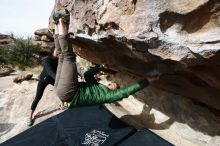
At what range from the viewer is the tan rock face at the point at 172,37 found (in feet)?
9.35

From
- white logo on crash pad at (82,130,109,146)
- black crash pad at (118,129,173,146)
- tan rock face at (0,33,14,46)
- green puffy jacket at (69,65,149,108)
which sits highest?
green puffy jacket at (69,65,149,108)

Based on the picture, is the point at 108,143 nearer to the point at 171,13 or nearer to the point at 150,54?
the point at 150,54

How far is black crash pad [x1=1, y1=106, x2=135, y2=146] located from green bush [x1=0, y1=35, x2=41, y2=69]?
1127 centimetres

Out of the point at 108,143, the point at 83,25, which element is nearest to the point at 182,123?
the point at 108,143

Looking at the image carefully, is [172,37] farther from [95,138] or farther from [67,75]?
[95,138]

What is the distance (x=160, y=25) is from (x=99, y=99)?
160cm

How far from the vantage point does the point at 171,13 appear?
9.96ft

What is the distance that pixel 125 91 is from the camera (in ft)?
13.6

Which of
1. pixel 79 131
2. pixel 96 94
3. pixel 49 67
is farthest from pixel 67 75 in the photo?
pixel 49 67

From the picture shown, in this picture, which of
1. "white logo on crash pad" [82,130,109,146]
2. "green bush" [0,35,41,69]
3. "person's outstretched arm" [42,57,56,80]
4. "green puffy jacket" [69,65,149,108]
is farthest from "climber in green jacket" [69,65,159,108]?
"green bush" [0,35,41,69]

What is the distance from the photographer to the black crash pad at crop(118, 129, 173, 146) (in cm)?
406

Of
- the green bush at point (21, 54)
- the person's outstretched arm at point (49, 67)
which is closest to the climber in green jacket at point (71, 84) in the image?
the person's outstretched arm at point (49, 67)

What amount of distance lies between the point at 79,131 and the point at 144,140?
114cm

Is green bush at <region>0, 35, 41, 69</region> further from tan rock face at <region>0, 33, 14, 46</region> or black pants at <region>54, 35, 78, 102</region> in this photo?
black pants at <region>54, 35, 78, 102</region>
